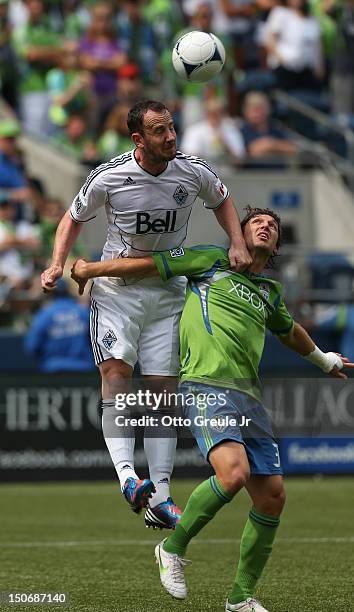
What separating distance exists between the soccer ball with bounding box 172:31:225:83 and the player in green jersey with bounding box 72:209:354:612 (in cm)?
117

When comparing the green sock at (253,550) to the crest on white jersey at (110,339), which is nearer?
the green sock at (253,550)

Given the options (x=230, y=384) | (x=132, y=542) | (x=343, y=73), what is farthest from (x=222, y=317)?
(x=343, y=73)

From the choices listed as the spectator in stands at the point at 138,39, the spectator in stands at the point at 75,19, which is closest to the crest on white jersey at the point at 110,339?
the spectator in stands at the point at 75,19

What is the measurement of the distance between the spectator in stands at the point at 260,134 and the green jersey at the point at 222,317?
10.4 metres

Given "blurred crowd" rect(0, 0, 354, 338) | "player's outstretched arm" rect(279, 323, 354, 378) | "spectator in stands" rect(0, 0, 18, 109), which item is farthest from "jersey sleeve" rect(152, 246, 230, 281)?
"spectator in stands" rect(0, 0, 18, 109)

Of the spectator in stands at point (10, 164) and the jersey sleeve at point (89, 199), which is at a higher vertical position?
the jersey sleeve at point (89, 199)

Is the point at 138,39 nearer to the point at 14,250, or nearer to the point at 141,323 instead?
the point at 14,250

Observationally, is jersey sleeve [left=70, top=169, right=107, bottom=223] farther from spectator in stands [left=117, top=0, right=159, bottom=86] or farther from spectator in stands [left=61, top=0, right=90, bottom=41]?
spectator in stands [left=117, top=0, right=159, bottom=86]

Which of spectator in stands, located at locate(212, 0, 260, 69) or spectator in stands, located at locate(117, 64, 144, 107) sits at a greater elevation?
spectator in stands, located at locate(212, 0, 260, 69)

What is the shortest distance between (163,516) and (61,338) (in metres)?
7.02

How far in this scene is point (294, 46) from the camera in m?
18.0

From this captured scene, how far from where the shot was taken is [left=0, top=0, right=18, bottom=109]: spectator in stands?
16766 mm

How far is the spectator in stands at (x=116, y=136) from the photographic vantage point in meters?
16.4

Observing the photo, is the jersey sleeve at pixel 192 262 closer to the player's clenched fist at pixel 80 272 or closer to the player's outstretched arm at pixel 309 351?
the player's clenched fist at pixel 80 272
